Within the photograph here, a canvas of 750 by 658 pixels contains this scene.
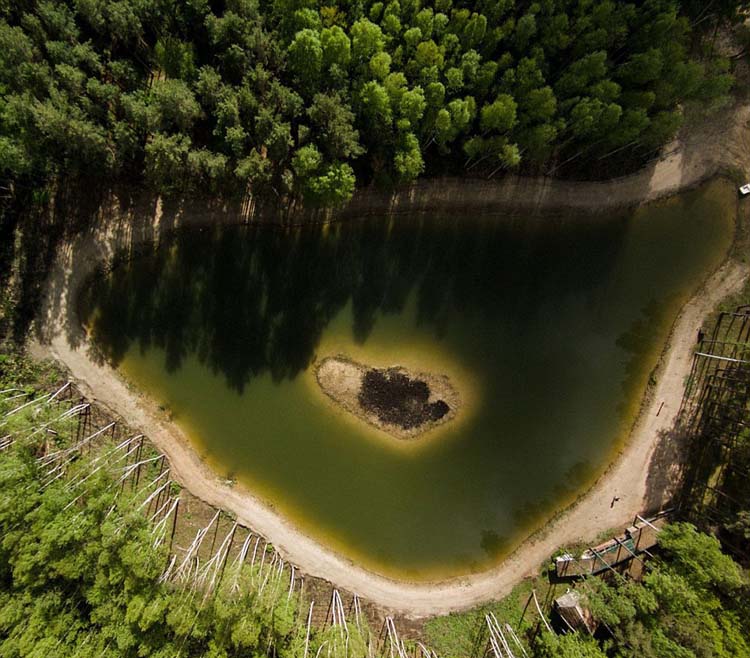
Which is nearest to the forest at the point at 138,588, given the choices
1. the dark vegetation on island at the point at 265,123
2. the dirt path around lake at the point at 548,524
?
the dark vegetation on island at the point at 265,123

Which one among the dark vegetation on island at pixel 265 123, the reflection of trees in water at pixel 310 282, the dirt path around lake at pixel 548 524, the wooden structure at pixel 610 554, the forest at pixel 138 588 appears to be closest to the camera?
the dark vegetation on island at pixel 265 123

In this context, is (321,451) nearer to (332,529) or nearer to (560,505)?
(332,529)

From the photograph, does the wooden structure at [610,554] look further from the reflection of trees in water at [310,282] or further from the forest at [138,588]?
the reflection of trees in water at [310,282]

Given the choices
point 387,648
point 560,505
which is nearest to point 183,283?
point 387,648

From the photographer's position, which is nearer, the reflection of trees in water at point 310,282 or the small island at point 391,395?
the reflection of trees in water at point 310,282

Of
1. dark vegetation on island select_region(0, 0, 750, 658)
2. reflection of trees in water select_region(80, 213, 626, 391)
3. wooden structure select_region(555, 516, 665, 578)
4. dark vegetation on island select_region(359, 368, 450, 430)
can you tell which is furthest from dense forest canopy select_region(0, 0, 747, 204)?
wooden structure select_region(555, 516, 665, 578)

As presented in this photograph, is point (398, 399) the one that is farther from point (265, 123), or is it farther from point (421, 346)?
point (265, 123)

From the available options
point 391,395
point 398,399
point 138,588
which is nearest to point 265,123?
point 391,395
